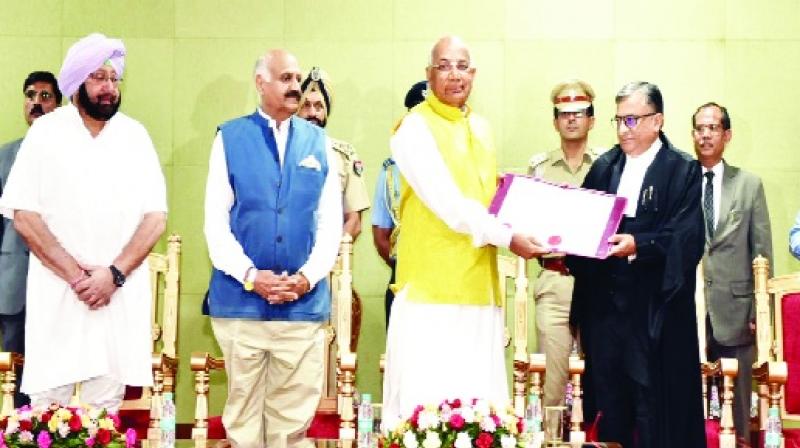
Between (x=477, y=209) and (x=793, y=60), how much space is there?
11.6 ft

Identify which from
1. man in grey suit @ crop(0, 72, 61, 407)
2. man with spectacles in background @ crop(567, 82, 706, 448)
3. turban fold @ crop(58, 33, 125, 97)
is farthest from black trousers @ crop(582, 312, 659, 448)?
man in grey suit @ crop(0, 72, 61, 407)

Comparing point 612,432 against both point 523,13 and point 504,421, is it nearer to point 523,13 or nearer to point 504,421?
point 504,421

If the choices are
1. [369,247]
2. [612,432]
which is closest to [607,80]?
[369,247]

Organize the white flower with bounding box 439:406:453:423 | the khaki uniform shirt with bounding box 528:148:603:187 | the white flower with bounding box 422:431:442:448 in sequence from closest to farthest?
the white flower with bounding box 422:431:442:448
the white flower with bounding box 439:406:453:423
the khaki uniform shirt with bounding box 528:148:603:187

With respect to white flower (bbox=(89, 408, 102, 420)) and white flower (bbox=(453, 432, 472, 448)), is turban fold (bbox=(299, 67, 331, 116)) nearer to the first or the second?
white flower (bbox=(89, 408, 102, 420))

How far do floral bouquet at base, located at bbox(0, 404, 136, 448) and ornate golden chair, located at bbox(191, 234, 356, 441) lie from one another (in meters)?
1.31

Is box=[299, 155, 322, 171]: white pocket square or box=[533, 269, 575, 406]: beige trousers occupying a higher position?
box=[299, 155, 322, 171]: white pocket square

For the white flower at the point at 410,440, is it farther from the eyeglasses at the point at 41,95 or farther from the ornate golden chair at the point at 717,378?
the eyeglasses at the point at 41,95

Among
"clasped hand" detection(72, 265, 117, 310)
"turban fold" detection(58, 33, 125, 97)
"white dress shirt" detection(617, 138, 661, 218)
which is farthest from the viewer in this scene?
"white dress shirt" detection(617, 138, 661, 218)

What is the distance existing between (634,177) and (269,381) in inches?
68.5

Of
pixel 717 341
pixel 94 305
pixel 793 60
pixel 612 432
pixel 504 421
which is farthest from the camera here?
pixel 793 60

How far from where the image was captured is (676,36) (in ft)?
26.5

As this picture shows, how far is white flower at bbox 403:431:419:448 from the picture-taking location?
4566 mm

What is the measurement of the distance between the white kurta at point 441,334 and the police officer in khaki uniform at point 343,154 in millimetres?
1718
